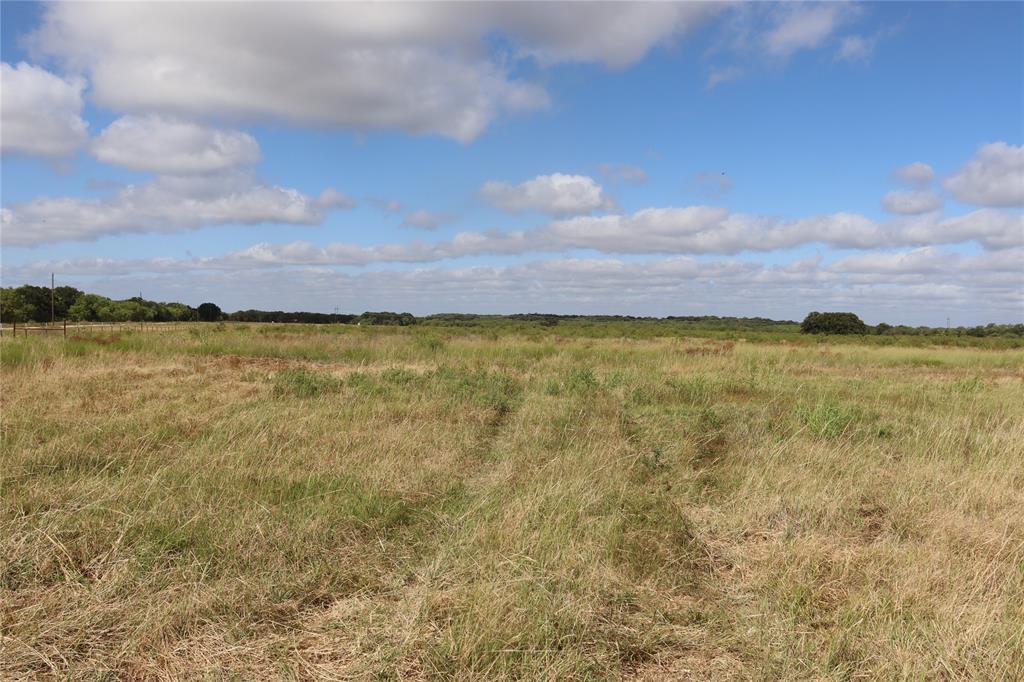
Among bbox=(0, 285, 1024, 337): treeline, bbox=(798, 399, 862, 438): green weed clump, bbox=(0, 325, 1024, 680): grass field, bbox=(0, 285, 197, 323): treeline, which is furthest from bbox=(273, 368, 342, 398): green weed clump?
bbox=(0, 285, 197, 323): treeline

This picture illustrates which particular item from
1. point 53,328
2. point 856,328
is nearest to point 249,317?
point 53,328

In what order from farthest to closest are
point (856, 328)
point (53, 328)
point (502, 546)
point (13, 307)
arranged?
point (13, 307) < point (856, 328) < point (53, 328) < point (502, 546)

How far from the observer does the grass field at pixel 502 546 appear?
2959mm

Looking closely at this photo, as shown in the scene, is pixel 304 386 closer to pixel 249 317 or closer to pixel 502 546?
pixel 502 546

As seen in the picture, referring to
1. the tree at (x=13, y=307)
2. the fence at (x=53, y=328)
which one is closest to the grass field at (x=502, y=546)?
the fence at (x=53, y=328)

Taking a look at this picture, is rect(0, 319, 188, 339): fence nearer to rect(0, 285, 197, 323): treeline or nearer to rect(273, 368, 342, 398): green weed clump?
rect(273, 368, 342, 398): green weed clump

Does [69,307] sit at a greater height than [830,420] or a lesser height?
greater

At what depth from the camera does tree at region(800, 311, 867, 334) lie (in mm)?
65125

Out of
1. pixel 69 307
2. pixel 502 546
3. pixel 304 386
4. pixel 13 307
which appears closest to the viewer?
pixel 502 546

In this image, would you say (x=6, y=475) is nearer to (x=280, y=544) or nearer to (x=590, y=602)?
(x=280, y=544)

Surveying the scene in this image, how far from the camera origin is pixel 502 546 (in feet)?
13.2

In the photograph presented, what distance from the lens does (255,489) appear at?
510 cm

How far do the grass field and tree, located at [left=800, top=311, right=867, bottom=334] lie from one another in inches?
2513

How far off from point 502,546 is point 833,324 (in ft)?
241
